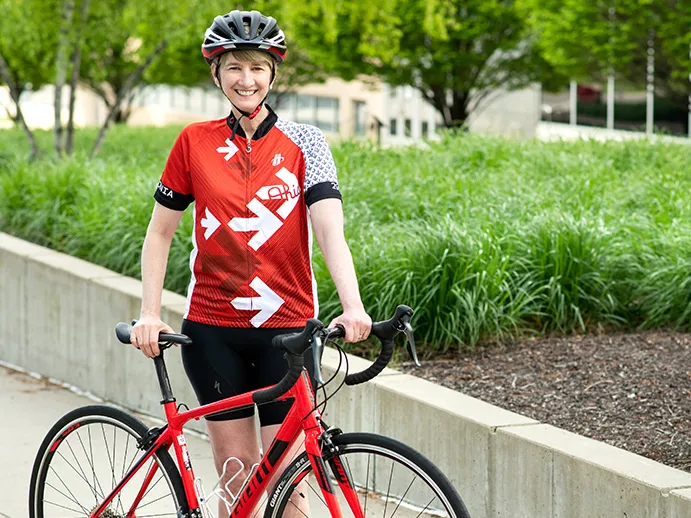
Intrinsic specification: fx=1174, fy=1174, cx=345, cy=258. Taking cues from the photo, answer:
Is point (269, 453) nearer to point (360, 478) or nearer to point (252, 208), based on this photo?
point (360, 478)

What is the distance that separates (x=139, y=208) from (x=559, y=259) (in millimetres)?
3277

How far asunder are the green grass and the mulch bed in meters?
0.28

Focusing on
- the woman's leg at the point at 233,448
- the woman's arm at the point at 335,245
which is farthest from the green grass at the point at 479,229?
the woman's arm at the point at 335,245

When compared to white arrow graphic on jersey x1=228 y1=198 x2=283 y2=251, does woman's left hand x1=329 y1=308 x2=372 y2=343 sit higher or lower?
lower

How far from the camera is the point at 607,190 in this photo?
9.07 metres

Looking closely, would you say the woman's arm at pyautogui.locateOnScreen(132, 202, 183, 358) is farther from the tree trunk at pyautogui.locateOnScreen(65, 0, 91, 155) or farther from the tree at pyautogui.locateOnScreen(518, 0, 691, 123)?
the tree at pyautogui.locateOnScreen(518, 0, 691, 123)

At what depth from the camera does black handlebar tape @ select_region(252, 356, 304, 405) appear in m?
3.05

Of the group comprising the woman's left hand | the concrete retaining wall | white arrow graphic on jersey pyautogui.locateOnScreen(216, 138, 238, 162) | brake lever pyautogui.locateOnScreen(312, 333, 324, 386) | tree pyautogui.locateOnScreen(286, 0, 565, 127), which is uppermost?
tree pyautogui.locateOnScreen(286, 0, 565, 127)

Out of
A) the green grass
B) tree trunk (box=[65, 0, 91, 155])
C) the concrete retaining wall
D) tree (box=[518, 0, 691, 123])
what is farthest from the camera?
tree (box=[518, 0, 691, 123])

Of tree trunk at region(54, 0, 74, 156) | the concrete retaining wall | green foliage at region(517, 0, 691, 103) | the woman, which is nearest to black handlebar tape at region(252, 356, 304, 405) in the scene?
the woman

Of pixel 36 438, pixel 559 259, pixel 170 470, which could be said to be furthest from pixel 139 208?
pixel 170 470

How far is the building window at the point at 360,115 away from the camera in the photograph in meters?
40.6

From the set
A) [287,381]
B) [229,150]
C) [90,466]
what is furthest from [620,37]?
[287,381]

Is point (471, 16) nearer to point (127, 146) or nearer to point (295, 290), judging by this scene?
point (127, 146)
